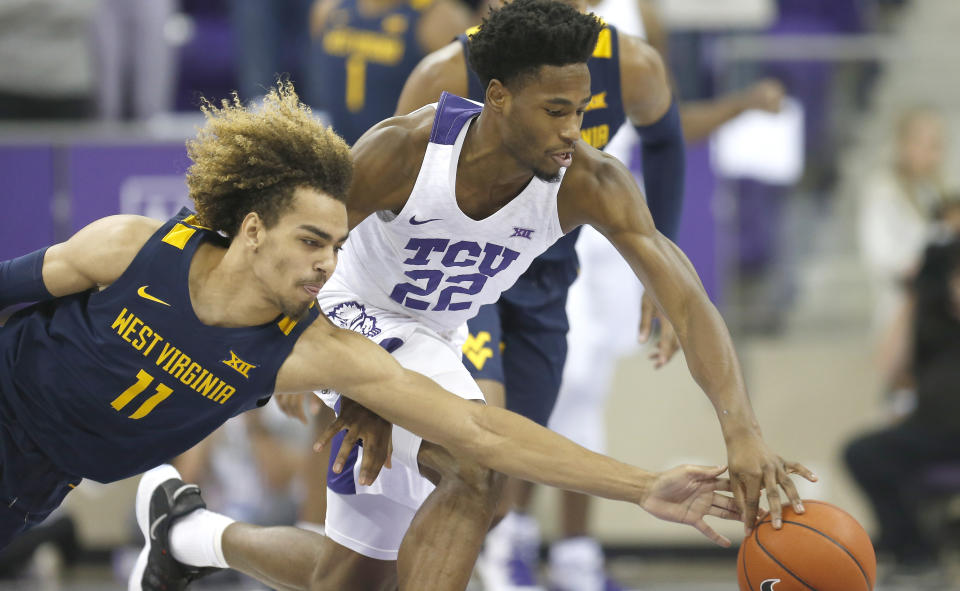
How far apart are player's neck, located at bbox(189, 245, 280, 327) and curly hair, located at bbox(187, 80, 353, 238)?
0.28ft

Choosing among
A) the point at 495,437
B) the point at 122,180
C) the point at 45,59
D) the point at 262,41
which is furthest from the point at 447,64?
the point at 45,59

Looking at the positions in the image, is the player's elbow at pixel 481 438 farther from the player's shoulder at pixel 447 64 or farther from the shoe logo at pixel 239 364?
the player's shoulder at pixel 447 64

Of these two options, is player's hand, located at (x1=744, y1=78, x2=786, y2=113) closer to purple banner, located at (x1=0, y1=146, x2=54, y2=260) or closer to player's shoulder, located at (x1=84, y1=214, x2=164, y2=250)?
player's shoulder, located at (x1=84, y1=214, x2=164, y2=250)

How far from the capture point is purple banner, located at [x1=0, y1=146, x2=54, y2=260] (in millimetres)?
6219

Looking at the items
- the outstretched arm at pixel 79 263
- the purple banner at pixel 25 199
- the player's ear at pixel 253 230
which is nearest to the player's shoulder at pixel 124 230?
the outstretched arm at pixel 79 263

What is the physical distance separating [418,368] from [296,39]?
4.50 meters

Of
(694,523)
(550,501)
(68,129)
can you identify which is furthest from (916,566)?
(68,129)

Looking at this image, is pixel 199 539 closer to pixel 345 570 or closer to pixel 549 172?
pixel 345 570

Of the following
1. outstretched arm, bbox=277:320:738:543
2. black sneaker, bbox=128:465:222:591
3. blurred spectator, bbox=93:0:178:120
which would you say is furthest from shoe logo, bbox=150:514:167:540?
blurred spectator, bbox=93:0:178:120

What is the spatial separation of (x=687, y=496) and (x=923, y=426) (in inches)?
149

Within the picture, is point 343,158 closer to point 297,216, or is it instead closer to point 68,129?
point 297,216

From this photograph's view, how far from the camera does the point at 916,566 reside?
6.18 meters

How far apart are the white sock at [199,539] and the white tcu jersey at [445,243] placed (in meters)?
0.91

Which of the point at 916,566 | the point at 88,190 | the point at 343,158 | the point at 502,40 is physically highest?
the point at 502,40
